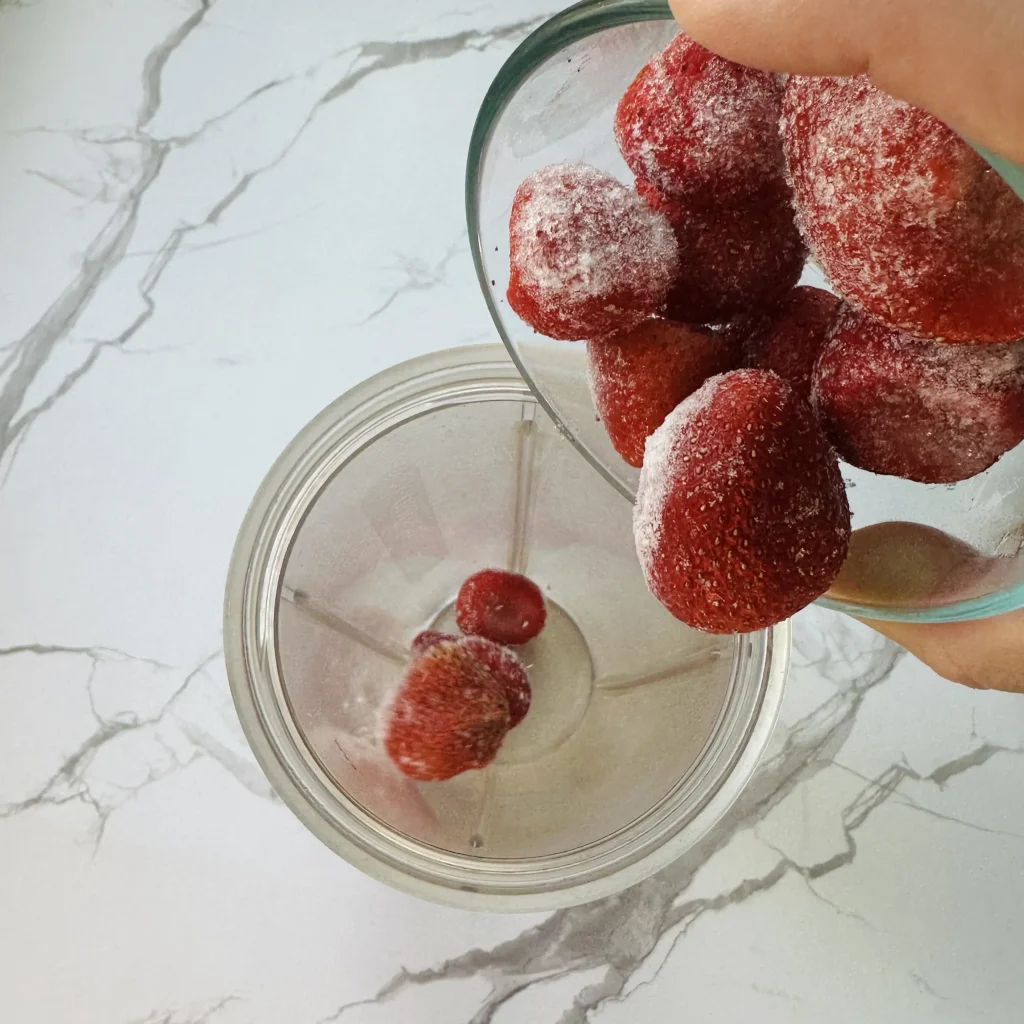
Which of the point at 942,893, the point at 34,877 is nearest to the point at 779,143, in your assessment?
the point at 942,893

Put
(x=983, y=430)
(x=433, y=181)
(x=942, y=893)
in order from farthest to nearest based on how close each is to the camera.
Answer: (x=433, y=181), (x=942, y=893), (x=983, y=430)

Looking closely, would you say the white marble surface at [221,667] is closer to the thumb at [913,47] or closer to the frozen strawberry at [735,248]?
the frozen strawberry at [735,248]

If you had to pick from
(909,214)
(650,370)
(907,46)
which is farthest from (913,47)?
(650,370)

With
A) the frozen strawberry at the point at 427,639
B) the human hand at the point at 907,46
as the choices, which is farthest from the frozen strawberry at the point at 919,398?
the frozen strawberry at the point at 427,639

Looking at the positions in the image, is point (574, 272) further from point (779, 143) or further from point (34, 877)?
point (34, 877)

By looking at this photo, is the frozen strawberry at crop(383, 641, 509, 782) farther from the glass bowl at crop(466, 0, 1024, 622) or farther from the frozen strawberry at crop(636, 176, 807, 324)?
the frozen strawberry at crop(636, 176, 807, 324)

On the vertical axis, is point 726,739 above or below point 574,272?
below
